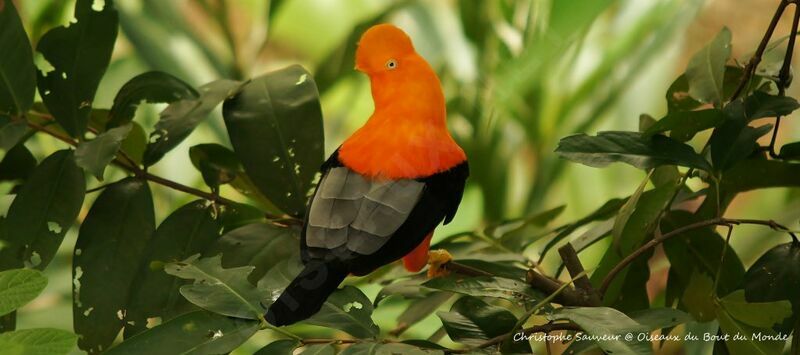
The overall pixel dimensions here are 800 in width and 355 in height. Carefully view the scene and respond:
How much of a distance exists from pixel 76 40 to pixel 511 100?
1.09 m

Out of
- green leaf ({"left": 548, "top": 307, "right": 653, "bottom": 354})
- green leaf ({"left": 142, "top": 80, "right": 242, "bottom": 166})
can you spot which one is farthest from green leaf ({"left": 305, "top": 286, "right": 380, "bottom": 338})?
green leaf ({"left": 142, "top": 80, "right": 242, "bottom": 166})

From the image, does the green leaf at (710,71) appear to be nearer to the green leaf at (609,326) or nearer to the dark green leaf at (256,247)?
the green leaf at (609,326)

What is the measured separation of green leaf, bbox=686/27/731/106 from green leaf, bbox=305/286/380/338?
34 centimetres

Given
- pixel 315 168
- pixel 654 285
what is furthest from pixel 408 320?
pixel 654 285

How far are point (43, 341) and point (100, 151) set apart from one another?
0.77 ft

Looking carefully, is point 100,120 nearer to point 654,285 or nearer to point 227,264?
point 227,264

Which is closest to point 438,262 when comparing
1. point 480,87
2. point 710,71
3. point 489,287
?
point 489,287

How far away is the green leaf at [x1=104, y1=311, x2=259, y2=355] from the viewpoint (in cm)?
61

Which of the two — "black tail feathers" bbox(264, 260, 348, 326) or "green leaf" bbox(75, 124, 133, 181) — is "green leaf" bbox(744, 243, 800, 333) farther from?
"green leaf" bbox(75, 124, 133, 181)

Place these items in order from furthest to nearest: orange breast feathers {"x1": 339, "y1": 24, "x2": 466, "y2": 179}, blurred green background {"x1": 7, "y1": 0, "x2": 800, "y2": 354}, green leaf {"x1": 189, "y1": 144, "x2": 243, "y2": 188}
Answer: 1. blurred green background {"x1": 7, "y1": 0, "x2": 800, "y2": 354}
2. green leaf {"x1": 189, "y1": 144, "x2": 243, "y2": 188}
3. orange breast feathers {"x1": 339, "y1": 24, "x2": 466, "y2": 179}

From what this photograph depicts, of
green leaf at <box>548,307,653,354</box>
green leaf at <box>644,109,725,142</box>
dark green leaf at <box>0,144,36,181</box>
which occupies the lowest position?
green leaf at <box>548,307,653,354</box>

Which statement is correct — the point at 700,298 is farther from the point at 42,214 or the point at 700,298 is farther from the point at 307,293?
the point at 42,214

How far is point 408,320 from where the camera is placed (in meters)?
0.92

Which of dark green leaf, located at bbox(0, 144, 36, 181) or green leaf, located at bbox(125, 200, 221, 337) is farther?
dark green leaf, located at bbox(0, 144, 36, 181)
